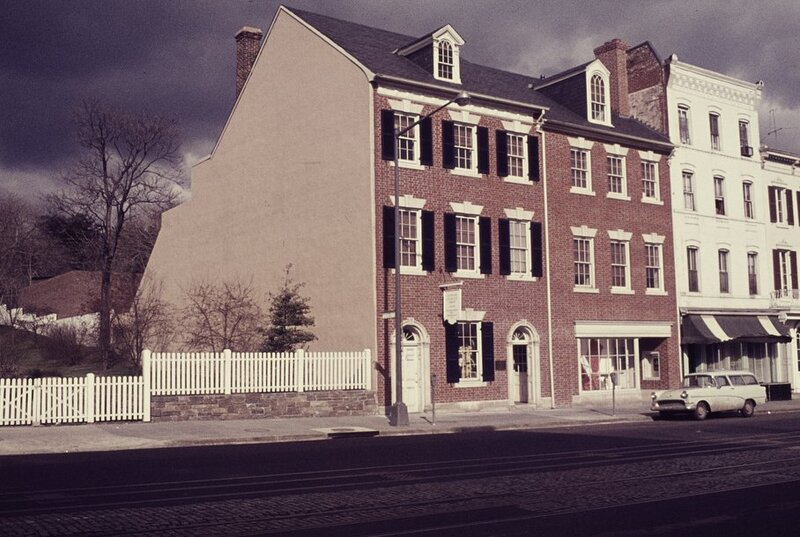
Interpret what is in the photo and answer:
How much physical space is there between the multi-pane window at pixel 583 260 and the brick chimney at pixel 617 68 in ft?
27.8

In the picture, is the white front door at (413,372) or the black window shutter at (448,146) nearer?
the white front door at (413,372)

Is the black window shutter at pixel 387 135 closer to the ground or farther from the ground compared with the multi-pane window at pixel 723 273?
farther from the ground

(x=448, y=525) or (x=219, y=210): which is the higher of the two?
(x=219, y=210)

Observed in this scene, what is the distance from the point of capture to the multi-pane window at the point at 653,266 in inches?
1415

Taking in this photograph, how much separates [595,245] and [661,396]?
26.0ft

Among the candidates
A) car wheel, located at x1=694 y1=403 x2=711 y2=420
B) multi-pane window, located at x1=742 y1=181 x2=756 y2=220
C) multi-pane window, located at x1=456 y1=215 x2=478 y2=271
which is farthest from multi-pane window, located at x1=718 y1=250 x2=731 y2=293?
multi-pane window, located at x1=456 y1=215 x2=478 y2=271

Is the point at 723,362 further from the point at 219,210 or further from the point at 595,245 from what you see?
the point at 219,210

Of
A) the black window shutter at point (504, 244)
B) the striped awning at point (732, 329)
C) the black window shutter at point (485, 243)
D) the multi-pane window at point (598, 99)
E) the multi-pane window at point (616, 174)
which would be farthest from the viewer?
the striped awning at point (732, 329)

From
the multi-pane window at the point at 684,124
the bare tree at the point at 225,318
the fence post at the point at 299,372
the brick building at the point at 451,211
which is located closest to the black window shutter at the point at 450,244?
the brick building at the point at 451,211

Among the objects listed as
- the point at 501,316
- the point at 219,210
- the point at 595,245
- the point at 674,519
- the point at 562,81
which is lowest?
the point at 674,519

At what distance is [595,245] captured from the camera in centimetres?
3409

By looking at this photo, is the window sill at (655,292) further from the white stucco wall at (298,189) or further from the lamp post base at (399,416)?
the lamp post base at (399,416)

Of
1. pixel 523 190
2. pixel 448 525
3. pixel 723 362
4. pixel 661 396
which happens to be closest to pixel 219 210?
pixel 523 190

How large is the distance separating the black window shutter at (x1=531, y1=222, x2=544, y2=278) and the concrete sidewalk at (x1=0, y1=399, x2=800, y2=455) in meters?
5.35
